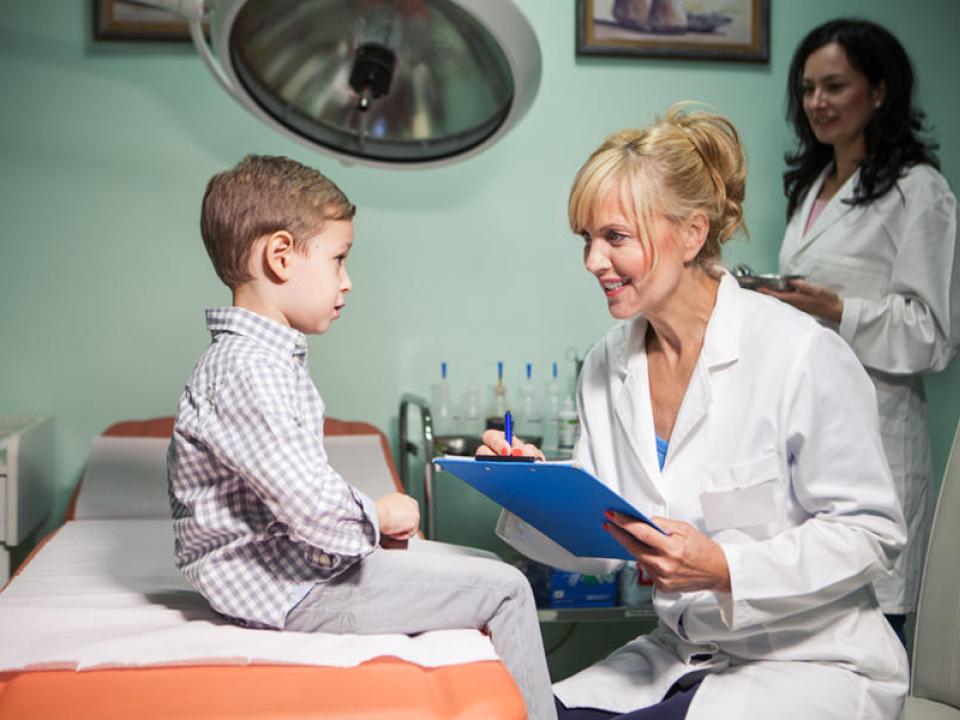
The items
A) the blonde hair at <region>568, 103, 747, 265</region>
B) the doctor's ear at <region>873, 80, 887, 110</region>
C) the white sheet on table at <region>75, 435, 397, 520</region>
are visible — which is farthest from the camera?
the doctor's ear at <region>873, 80, 887, 110</region>

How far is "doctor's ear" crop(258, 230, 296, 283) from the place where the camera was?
1.33 m

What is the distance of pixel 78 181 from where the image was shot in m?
2.77

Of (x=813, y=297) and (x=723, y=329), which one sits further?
(x=813, y=297)

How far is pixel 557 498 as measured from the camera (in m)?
1.22

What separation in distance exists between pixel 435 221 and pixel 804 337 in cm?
169

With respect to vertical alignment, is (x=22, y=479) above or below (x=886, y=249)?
below

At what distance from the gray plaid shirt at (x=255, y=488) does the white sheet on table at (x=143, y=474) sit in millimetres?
930

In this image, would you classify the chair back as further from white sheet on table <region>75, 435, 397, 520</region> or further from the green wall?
the green wall

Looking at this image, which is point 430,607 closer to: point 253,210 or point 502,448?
point 502,448

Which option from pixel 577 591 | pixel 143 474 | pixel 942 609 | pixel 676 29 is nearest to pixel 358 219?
pixel 143 474

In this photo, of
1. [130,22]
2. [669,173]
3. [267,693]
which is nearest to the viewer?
[267,693]

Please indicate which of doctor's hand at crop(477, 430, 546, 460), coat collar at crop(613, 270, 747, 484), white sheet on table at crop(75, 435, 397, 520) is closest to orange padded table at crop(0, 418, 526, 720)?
doctor's hand at crop(477, 430, 546, 460)

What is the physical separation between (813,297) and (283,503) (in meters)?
1.55

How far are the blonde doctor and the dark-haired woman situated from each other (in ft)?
2.71
